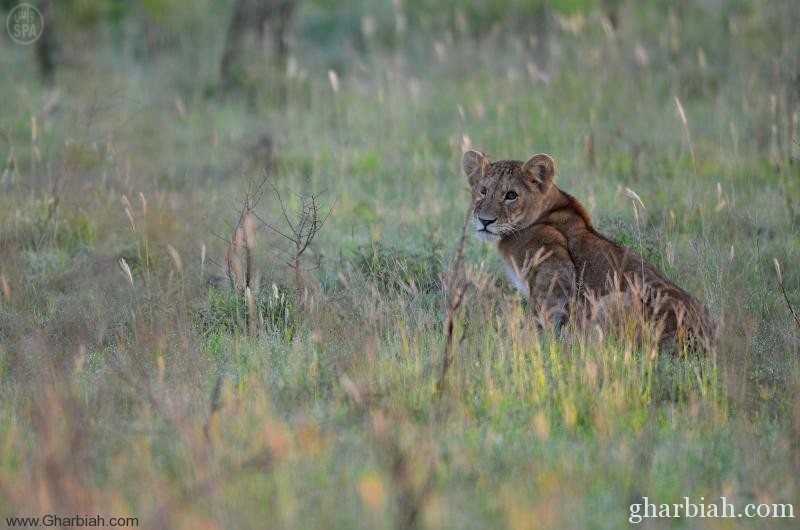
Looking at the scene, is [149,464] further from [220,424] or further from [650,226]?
[650,226]

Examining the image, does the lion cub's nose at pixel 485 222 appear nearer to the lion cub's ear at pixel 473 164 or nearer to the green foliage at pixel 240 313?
the lion cub's ear at pixel 473 164

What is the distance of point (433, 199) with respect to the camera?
373 inches

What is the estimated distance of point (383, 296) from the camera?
7.07m

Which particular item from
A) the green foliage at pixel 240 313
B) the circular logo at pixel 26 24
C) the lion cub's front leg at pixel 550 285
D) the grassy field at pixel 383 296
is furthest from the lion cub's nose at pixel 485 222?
the circular logo at pixel 26 24

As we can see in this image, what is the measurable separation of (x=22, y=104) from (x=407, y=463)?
32.7 feet

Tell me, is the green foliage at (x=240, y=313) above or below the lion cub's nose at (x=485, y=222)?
below

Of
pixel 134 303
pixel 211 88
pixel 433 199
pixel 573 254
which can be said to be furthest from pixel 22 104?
pixel 573 254

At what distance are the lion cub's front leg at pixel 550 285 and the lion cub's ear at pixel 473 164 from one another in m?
0.84

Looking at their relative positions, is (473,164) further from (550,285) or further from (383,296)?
(550,285)

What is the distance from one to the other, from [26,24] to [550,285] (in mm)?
9991

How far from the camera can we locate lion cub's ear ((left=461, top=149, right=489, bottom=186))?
737cm

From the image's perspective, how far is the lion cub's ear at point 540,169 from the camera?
277 inches

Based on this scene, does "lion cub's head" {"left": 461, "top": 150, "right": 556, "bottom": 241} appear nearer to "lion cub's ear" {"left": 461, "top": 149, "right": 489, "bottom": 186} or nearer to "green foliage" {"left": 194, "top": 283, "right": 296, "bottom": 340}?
"lion cub's ear" {"left": 461, "top": 149, "right": 489, "bottom": 186}

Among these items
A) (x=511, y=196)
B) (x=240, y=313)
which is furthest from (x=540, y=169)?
(x=240, y=313)
